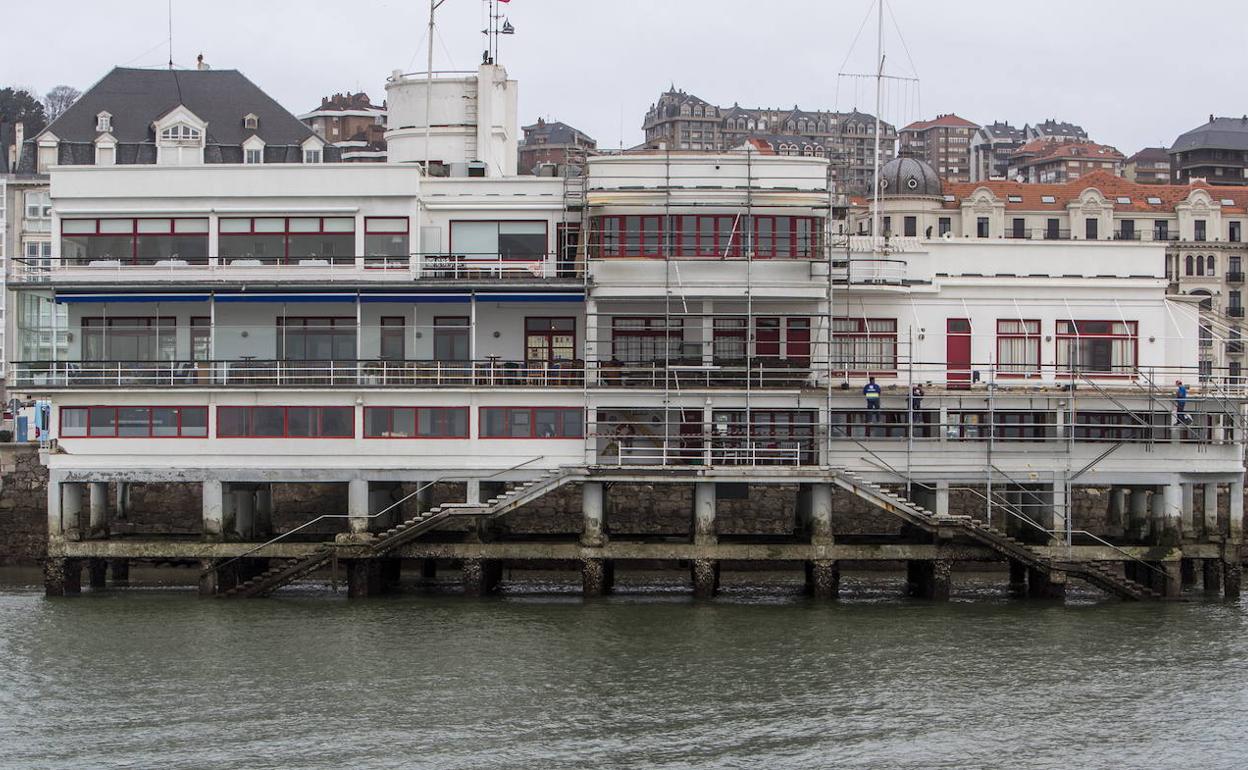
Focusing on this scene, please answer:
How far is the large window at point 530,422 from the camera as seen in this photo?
5891 cm

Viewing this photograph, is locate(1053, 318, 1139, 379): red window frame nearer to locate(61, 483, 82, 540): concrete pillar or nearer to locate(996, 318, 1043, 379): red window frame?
locate(996, 318, 1043, 379): red window frame

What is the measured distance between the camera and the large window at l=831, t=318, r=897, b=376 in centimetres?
6212

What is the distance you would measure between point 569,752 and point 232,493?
Answer: 25193 millimetres

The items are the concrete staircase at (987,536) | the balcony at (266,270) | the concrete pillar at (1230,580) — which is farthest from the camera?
the balcony at (266,270)

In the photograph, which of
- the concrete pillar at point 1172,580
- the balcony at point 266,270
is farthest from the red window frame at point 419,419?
the concrete pillar at point 1172,580

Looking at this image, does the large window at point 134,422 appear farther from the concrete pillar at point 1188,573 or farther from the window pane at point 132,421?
the concrete pillar at point 1188,573

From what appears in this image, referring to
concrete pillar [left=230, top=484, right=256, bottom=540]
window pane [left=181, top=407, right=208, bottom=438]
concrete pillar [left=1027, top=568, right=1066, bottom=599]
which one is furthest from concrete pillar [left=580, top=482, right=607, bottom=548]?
concrete pillar [left=1027, top=568, right=1066, bottom=599]

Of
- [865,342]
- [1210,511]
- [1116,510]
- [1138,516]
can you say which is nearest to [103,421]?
[865,342]

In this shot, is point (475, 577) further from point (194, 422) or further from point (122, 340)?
point (122, 340)

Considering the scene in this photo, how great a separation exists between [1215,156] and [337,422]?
127626 millimetres

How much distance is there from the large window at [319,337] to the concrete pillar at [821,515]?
15.6 meters

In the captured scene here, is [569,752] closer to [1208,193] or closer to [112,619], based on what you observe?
[112,619]

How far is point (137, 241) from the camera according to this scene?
61.1m

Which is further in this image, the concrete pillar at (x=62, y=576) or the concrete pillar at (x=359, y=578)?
the concrete pillar at (x=62, y=576)
